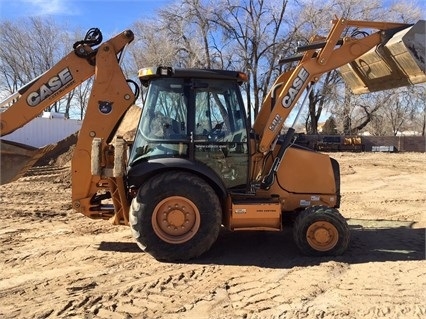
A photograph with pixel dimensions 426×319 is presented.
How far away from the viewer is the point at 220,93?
21.1 feet

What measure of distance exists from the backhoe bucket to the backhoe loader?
2 centimetres

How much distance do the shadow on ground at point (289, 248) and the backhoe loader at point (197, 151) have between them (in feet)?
0.96

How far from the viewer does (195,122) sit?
634cm

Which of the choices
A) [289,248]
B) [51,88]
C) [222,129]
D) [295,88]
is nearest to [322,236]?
[289,248]

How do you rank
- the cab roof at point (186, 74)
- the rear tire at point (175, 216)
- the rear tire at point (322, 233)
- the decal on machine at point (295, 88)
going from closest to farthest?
the rear tire at point (175, 216), the cab roof at point (186, 74), the rear tire at point (322, 233), the decal on machine at point (295, 88)

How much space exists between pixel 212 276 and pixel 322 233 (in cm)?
170

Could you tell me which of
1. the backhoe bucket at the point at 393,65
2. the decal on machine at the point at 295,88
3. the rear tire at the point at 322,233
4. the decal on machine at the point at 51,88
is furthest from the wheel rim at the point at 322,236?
the decal on machine at the point at 51,88

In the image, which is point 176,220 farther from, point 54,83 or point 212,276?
point 54,83

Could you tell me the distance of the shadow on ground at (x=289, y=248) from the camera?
20.6ft

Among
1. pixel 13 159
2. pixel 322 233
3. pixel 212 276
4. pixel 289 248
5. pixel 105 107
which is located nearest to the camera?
pixel 212 276

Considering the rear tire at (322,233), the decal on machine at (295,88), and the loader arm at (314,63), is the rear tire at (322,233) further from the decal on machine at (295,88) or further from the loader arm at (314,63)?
the decal on machine at (295,88)

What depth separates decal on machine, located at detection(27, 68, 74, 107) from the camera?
6.64 metres

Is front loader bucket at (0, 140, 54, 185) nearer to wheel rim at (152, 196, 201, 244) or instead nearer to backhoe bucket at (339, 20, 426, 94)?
wheel rim at (152, 196, 201, 244)

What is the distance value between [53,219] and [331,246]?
18.2 ft
